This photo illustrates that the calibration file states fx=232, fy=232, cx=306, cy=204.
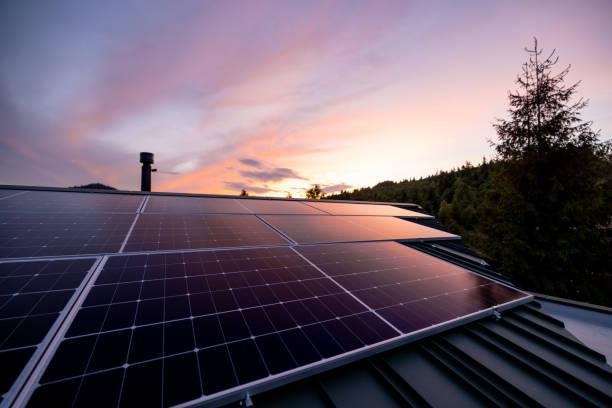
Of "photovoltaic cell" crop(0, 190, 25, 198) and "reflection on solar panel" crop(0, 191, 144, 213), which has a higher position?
"photovoltaic cell" crop(0, 190, 25, 198)

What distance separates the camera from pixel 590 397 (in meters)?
3.63

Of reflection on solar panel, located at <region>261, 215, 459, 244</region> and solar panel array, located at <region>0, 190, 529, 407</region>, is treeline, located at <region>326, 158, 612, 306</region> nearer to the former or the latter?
reflection on solar panel, located at <region>261, 215, 459, 244</region>

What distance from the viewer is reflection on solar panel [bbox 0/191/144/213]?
330 inches

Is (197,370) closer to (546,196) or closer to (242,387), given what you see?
(242,387)

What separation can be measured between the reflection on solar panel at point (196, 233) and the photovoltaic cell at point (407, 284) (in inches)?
72.0

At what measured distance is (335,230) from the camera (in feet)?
33.2

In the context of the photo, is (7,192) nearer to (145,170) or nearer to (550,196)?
(145,170)

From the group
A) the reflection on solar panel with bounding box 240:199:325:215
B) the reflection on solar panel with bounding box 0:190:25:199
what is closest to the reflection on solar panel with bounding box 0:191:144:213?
the reflection on solar panel with bounding box 0:190:25:199

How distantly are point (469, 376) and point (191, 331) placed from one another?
4341mm

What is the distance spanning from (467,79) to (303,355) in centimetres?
1632

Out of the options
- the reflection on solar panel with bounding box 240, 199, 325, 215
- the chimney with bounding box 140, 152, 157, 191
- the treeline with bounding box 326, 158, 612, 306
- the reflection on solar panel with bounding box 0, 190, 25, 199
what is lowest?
the treeline with bounding box 326, 158, 612, 306

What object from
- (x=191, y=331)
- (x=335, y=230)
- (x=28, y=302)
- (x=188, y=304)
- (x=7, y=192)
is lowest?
(x=191, y=331)

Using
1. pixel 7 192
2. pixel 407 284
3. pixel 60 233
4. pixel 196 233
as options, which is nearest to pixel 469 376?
pixel 407 284

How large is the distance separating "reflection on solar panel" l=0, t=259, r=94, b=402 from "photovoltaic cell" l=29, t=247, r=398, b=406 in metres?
0.27
